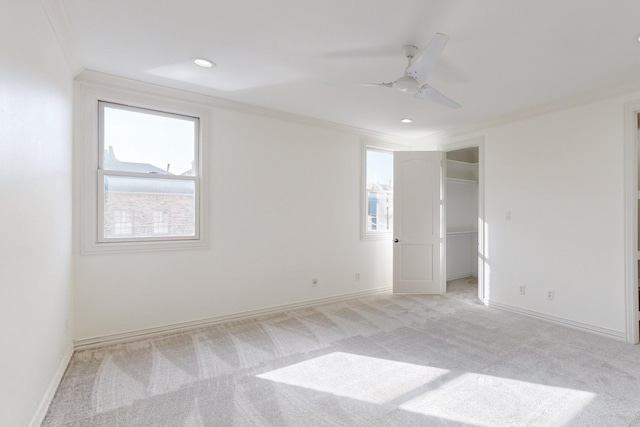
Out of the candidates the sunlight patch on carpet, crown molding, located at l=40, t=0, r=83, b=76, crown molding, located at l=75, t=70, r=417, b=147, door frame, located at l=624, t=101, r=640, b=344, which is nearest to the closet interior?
crown molding, located at l=75, t=70, r=417, b=147

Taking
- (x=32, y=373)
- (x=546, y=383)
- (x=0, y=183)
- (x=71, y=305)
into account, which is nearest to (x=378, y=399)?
(x=546, y=383)

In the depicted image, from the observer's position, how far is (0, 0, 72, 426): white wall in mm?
1389

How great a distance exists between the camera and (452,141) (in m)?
4.69

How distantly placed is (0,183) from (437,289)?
4.83 m

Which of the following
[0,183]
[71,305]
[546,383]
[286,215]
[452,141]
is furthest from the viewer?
[452,141]

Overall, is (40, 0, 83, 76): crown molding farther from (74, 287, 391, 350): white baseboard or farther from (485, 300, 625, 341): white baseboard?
(485, 300, 625, 341): white baseboard

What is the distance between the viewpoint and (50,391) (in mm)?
2035

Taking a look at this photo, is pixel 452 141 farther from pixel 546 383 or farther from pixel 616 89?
pixel 546 383

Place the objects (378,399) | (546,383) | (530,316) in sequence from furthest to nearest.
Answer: (530,316) → (546,383) → (378,399)

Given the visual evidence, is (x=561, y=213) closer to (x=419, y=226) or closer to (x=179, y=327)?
(x=419, y=226)

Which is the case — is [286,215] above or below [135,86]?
below

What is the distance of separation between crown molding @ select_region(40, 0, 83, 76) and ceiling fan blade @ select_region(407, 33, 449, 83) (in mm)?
2287

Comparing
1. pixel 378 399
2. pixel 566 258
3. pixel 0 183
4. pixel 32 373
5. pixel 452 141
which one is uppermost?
pixel 452 141

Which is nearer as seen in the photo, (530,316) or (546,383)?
(546,383)
